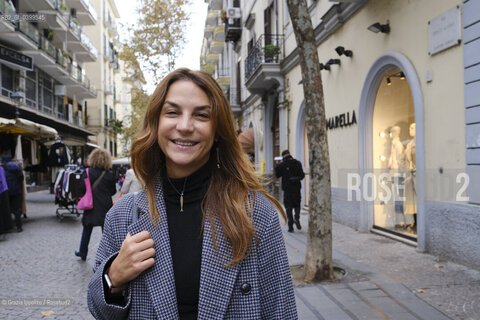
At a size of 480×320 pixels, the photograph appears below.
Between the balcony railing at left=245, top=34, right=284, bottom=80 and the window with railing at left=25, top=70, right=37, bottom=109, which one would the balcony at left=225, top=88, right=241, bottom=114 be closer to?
the balcony railing at left=245, top=34, right=284, bottom=80

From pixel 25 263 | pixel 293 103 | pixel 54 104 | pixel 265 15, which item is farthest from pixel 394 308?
pixel 54 104

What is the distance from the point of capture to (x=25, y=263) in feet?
22.1

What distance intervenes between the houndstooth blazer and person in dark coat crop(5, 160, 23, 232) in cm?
913

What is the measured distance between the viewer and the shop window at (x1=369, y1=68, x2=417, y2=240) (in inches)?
322

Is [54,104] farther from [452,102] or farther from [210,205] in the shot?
[210,205]

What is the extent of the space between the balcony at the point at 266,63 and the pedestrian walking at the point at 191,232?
14602 mm

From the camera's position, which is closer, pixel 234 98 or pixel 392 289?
pixel 392 289

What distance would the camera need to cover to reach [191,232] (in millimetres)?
1615

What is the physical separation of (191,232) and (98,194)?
577 centimetres

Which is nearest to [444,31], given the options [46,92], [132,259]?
[132,259]

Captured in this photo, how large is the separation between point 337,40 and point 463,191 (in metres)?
5.82

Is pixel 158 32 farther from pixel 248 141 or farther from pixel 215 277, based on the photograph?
pixel 215 277
